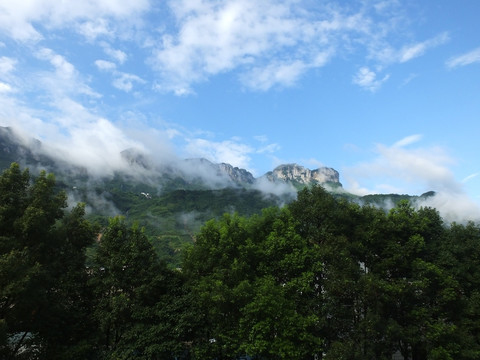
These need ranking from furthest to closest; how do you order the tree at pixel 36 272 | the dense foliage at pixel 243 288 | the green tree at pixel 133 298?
the green tree at pixel 133 298 < the dense foliage at pixel 243 288 < the tree at pixel 36 272

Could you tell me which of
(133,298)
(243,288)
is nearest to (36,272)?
(133,298)

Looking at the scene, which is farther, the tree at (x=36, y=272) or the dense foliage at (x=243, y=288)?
the dense foliage at (x=243, y=288)

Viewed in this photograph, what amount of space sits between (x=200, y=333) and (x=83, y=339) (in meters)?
6.54

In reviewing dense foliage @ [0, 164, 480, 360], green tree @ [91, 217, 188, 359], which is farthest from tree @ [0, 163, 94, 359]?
green tree @ [91, 217, 188, 359]

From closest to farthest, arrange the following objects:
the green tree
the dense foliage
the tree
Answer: the tree, the dense foliage, the green tree

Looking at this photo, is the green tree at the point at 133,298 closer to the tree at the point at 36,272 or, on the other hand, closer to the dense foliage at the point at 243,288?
the dense foliage at the point at 243,288

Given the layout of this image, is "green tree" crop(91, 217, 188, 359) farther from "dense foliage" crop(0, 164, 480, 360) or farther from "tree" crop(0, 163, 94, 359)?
"tree" crop(0, 163, 94, 359)

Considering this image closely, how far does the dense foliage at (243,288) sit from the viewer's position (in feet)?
57.3

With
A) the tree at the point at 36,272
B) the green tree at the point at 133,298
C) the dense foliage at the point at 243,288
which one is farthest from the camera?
the green tree at the point at 133,298

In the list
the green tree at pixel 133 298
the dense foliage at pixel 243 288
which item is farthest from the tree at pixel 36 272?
the green tree at pixel 133 298

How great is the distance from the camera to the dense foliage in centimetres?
1745

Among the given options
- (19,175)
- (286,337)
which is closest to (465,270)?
(286,337)

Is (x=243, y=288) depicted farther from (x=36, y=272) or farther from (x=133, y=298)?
(x=36, y=272)

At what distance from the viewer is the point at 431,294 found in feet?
64.8
